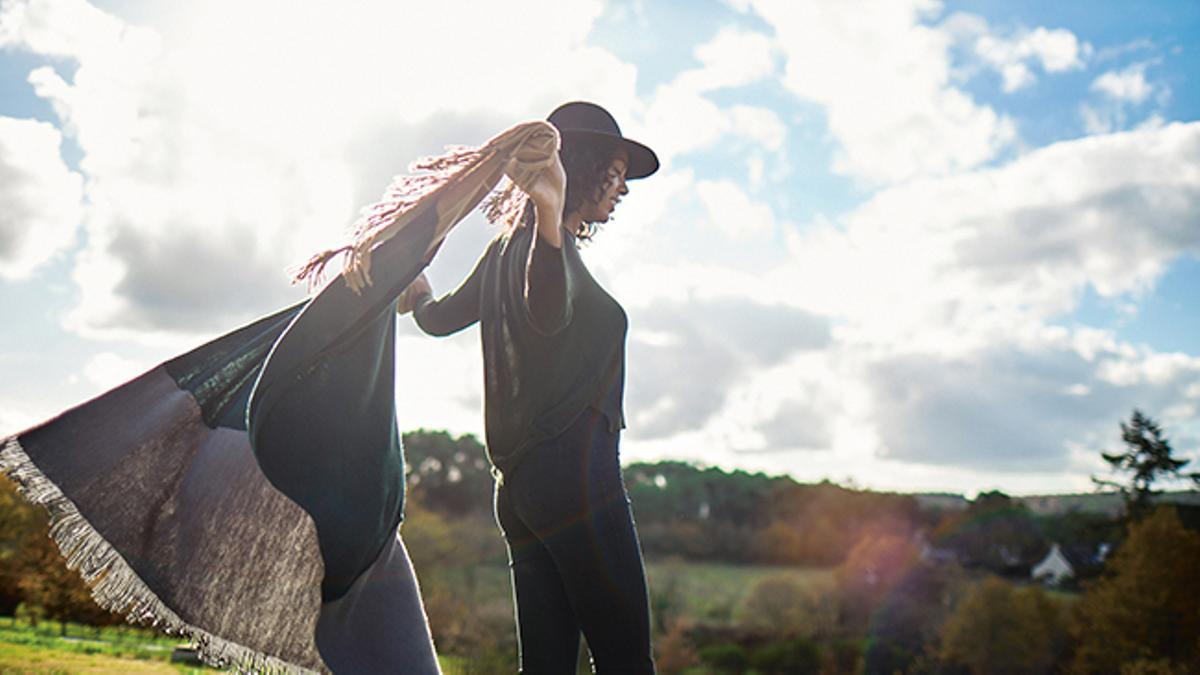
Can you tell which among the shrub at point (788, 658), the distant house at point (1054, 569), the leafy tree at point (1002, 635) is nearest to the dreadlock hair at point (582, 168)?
the leafy tree at point (1002, 635)

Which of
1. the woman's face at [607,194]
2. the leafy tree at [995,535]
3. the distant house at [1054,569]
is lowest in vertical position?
the distant house at [1054,569]

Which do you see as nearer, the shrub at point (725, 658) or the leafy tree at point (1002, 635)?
the leafy tree at point (1002, 635)

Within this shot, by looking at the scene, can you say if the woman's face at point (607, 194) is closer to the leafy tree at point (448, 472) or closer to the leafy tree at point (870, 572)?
the leafy tree at point (448, 472)

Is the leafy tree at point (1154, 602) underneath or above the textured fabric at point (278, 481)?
underneath

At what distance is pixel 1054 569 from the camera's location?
4272 cm

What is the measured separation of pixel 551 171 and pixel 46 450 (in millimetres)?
1642

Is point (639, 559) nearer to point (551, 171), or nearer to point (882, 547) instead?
point (551, 171)

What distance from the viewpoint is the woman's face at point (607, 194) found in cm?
283

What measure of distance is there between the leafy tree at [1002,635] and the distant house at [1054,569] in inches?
255

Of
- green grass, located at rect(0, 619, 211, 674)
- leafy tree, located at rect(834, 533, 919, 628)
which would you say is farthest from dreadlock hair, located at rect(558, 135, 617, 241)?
leafy tree, located at rect(834, 533, 919, 628)

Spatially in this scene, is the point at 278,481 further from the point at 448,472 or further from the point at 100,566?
the point at 448,472

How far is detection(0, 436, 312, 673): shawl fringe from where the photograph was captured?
2678 millimetres

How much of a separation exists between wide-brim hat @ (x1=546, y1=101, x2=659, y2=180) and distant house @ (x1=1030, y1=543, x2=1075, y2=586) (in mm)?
44408

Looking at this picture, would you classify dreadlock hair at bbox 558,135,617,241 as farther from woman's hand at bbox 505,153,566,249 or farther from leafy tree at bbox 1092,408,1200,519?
leafy tree at bbox 1092,408,1200,519
